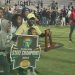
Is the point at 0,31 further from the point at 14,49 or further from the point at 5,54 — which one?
the point at 14,49

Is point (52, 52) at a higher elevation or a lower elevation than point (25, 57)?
lower

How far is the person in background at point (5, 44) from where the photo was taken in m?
8.82

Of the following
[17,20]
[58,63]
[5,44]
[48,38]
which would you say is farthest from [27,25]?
[58,63]

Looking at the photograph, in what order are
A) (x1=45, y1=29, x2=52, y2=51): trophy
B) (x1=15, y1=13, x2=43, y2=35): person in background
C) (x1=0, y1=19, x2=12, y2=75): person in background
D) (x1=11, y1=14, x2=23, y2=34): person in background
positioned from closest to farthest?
1. (x1=0, y1=19, x2=12, y2=75): person in background
2. (x1=15, y1=13, x2=43, y2=35): person in background
3. (x1=11, y1=14, x2=23, y2=34): person in background
4. (x1=45, y1=29, x2=52, y2=51): trophy

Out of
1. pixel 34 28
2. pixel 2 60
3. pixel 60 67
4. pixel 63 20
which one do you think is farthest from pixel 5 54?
pixel 63 20

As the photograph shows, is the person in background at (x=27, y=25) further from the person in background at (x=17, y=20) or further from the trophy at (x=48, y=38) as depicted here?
the trophy at (x=48, y=38)

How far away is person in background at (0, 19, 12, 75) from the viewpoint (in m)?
8.82

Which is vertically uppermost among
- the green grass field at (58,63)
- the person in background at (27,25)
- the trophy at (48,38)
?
the person in background at (27,25)

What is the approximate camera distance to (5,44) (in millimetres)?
8945

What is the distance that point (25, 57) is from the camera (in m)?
7.87

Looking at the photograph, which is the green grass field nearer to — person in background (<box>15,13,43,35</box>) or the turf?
the turf

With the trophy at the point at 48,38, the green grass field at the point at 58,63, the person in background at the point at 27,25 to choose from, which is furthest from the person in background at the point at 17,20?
the green grass field at the point at 58,63

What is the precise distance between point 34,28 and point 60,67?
3.51 meters

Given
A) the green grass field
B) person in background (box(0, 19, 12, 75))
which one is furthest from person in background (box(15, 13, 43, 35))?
the green grass field
